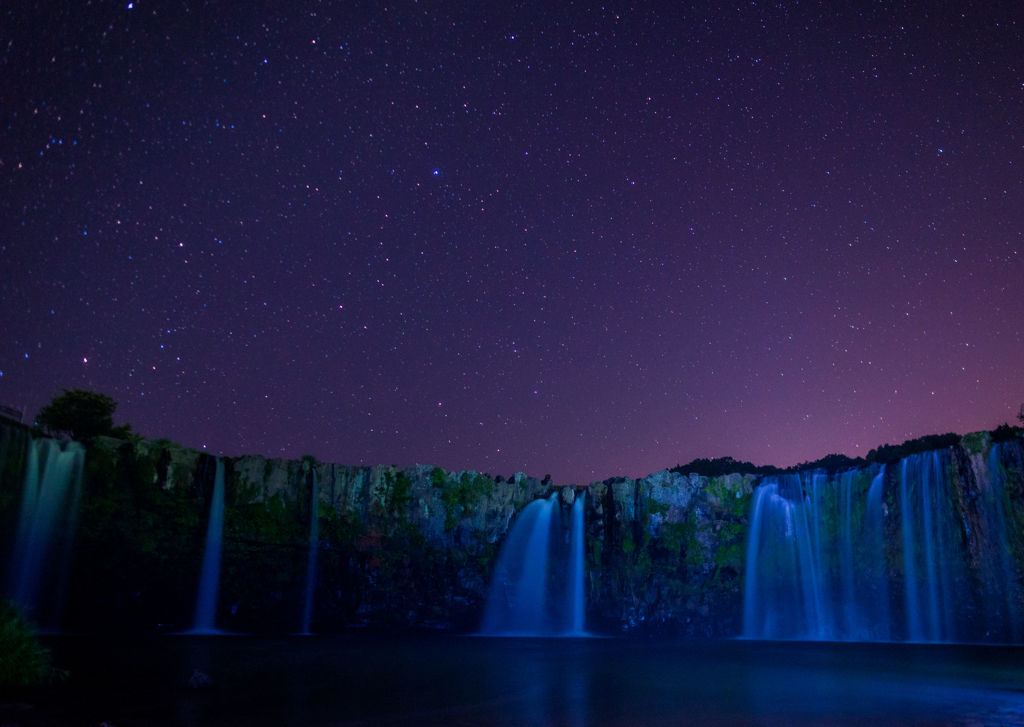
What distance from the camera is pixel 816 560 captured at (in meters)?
35.4

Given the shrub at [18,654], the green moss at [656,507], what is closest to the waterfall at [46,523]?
the shrub at [18,654]

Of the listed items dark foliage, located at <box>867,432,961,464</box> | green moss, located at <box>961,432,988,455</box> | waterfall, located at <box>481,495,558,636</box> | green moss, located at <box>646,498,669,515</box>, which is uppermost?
dark foliage, located at <box>867,432,961,464</box>

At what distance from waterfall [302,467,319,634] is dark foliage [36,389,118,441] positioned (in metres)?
18.9

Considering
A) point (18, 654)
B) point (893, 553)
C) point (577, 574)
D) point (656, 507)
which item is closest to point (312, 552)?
point (577, 574)

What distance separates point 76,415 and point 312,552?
74.8ft

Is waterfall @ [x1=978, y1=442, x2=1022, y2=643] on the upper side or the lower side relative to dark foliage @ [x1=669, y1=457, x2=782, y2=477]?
lower

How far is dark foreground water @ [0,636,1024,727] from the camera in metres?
9.92

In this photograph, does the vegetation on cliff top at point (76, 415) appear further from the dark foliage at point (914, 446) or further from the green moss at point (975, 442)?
the dark foliage at point (914, 446)

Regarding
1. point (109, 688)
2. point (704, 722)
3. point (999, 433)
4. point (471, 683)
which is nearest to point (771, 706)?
point (704, 722)

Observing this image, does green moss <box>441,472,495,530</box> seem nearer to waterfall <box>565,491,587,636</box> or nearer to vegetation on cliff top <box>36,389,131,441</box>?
waterfall <box>565,491,587,636</box>

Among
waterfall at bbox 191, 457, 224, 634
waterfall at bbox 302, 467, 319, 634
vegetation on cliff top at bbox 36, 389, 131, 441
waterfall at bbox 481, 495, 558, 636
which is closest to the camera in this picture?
waterfall at bbox 191, 457, 224, 634

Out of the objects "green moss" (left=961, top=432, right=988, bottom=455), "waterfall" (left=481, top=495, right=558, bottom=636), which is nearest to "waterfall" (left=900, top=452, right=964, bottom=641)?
"green moss" (left=961, top=432, right=988, bottom=455)

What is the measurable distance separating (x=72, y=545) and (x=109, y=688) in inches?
900

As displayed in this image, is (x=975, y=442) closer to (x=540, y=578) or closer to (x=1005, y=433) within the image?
(x=1005, y=433)
